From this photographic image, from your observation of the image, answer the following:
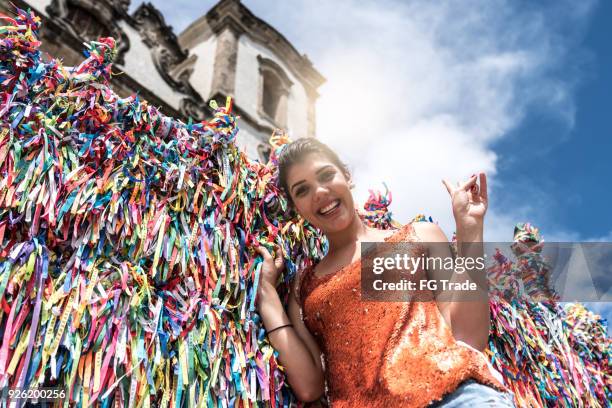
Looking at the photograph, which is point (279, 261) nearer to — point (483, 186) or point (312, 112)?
point (483, 186)

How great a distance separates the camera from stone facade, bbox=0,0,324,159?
8.15m

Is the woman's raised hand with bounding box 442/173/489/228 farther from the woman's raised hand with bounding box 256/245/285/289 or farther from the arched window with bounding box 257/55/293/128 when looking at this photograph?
the arched window with bounding box 257/55/293/128

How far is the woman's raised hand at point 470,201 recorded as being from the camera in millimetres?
1435

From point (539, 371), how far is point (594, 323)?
4.28 feet

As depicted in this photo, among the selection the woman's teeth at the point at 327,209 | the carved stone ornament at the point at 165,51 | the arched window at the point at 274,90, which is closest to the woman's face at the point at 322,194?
the woman's teeth at the point at 327,209

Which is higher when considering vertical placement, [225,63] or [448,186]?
[225,63]

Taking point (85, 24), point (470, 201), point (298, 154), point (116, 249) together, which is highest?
point (85, 24)

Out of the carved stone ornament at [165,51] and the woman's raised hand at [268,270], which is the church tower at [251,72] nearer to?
the carved stone ornament at [165,51]

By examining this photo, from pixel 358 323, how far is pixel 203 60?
11.5 meters

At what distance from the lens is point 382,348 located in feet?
4.81

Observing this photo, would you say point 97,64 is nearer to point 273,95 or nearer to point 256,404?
point 256,404

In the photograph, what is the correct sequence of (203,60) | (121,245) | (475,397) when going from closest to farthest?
(475,397)
(121,245)
(203,60)

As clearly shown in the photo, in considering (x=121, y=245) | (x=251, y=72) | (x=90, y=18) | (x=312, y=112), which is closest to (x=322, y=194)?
(x=121, y=245)

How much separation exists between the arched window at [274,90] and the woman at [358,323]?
10663mm
